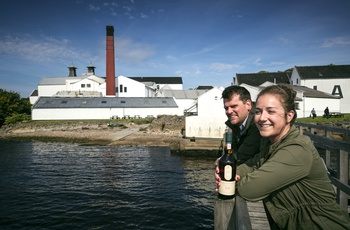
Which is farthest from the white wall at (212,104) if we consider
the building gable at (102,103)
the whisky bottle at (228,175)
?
the whisky bottle at (228,175)

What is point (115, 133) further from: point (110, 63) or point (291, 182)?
point (291, 182)

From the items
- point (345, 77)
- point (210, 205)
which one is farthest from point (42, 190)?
point (345, 77)

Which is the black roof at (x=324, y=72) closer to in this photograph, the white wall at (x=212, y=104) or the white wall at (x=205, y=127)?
the white wall at (x=212, y=104)

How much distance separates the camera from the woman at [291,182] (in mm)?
1922

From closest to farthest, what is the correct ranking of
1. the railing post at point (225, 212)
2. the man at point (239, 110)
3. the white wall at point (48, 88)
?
the railing post at point (225, 212)
the man at point (239, 110)
the white wall at point (48, 88)

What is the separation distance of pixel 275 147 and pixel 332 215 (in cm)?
76

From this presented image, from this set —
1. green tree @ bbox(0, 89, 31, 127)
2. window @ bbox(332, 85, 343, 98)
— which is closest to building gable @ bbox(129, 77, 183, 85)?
green tree @ bbox(0, 89, 31, 127)

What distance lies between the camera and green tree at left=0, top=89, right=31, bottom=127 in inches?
1677

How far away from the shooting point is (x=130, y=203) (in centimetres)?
913

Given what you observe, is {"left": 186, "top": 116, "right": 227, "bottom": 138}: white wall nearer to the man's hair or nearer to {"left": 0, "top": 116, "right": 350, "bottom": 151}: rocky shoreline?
{"left": 0, "top": 116, "right": 350, "bottom": 151}: rocky shoreline

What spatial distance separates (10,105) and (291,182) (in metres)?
54.7

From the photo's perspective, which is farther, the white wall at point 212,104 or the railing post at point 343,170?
the white wall at point 212,104

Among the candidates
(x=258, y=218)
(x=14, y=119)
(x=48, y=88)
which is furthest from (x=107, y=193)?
(x=48, y=88)

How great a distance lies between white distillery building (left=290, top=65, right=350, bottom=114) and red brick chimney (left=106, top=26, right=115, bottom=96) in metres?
43.7
